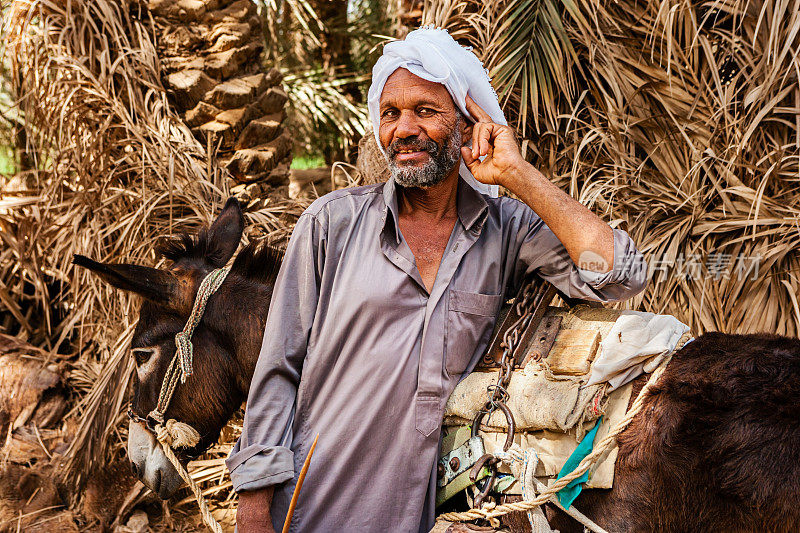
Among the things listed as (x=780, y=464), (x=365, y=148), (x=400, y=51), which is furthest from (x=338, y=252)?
(x=365, y=148)

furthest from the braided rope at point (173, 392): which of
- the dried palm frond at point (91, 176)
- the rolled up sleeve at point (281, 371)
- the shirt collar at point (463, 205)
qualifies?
the dried palm frond at point (91, 176)

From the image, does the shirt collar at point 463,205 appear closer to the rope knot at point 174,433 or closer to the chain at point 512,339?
the chain at point 512,339

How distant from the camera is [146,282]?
100.0 inches

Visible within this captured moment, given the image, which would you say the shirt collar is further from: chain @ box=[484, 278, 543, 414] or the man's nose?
chain @ box=[484, 278, 543, 414]

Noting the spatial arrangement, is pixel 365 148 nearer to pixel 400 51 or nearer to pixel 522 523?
pixel 400 51

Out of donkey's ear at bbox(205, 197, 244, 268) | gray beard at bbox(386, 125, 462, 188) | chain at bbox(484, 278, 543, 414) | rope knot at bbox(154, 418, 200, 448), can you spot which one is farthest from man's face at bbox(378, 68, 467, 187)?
rope knot at bbox(154, 418, 200, 448)

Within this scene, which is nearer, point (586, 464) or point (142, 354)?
point (586, 464)

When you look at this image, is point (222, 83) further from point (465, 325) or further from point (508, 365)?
point (508, 365)

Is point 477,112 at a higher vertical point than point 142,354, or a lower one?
higher

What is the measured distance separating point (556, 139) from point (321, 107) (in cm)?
492

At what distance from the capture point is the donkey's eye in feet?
8.63

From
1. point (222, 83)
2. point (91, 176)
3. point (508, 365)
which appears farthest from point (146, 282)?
point (222, 83)

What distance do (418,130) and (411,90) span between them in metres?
0.14

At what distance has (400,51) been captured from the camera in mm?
2344
